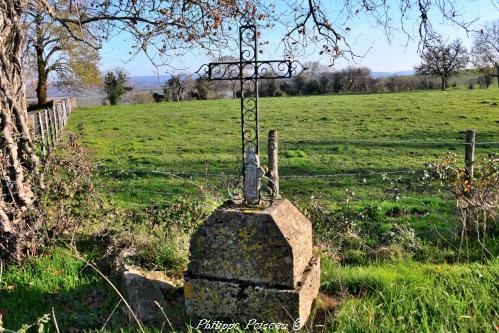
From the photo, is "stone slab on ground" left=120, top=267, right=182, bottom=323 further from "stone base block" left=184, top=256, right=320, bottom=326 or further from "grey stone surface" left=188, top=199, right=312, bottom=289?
"grey stone surface" left=188, top=199, right=312, bottom=289

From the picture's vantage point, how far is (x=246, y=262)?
3670mm

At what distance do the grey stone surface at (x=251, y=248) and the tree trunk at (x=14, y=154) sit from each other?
2743 millimetres

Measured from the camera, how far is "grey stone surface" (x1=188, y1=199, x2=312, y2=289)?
359cm

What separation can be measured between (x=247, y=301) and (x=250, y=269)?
25 cm

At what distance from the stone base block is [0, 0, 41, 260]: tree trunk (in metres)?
2.66

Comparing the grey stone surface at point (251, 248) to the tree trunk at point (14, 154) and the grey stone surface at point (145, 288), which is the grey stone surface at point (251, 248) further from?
the tree trunk at point (14, 154)

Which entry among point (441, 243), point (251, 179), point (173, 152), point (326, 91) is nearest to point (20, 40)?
point (251, 179)

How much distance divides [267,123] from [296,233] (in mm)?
19922

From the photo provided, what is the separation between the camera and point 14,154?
219 inches

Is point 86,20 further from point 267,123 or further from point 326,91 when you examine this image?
point 326,91

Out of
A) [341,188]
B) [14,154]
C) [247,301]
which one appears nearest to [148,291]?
[247,301]

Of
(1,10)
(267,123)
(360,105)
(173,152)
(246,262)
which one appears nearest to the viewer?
(246,262)

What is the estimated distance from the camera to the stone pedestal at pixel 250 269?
141 inches

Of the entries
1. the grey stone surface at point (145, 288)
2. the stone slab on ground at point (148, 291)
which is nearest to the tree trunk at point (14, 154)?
the grey stone surface at point (145, 288)
